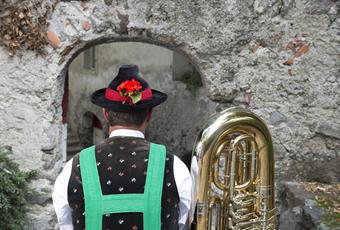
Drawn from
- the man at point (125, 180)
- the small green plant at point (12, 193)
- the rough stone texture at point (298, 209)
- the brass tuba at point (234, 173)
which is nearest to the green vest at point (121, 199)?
the man at point (125, 180)

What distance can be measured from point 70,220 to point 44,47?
1.98 metres

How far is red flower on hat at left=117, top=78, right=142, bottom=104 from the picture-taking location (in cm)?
227

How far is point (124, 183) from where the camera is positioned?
2.23 metres

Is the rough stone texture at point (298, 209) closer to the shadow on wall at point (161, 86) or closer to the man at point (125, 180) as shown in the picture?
the man at point (125, 180)

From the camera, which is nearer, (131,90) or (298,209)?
(131,90)

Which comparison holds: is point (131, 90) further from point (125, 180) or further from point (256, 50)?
point (256, 50)

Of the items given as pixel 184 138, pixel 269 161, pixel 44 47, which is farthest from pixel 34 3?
pixel 184 138

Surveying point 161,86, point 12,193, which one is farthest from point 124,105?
point 161,86

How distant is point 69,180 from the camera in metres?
2.26

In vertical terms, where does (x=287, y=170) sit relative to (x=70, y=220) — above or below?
above

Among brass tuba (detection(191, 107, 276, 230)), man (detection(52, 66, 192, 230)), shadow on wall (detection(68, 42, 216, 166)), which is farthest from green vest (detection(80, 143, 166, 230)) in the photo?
shadow on wall (detection(68, 42, 216, 166))

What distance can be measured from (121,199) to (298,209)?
5.80 ft

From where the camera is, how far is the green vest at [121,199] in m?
2.21

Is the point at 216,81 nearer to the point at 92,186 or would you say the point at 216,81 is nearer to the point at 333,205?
the point at 333,205
